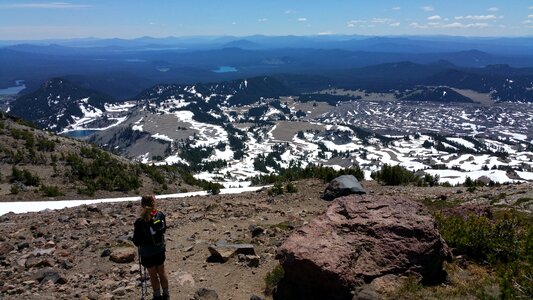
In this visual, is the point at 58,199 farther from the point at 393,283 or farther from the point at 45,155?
the point at 393,283

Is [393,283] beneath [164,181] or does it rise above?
above

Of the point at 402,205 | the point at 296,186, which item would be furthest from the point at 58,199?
the point at 402,205

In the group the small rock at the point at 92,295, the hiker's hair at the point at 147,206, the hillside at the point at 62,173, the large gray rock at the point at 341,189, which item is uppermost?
the hiker's hair at the point at 147,206

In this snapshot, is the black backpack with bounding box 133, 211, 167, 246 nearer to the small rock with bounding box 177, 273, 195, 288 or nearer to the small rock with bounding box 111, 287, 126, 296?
the small rock with bounding box 111, 287, 126, 296

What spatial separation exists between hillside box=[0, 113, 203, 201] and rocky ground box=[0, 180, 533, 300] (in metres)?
10.1

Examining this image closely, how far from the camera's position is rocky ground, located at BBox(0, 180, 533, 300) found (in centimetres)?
1087

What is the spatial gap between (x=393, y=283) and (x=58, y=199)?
79.2 feet

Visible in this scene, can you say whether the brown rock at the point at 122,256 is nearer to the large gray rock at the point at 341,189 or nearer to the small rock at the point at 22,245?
the small rock at the point at 22,245

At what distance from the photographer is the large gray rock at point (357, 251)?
30.5 ft

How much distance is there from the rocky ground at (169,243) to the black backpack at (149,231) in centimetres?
175

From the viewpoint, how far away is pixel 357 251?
995cm

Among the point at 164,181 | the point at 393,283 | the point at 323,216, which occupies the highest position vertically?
the point at 323,216

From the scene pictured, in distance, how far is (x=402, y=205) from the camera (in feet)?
37.5

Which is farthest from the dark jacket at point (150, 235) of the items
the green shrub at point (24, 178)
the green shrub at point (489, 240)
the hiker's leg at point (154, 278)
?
the green shrub at point (24, 178)
